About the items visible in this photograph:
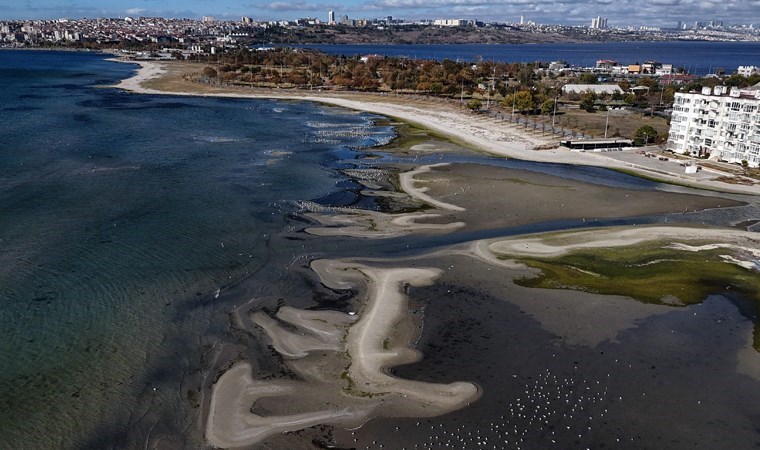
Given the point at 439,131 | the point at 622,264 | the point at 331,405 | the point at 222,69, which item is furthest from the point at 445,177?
the point at 222,69

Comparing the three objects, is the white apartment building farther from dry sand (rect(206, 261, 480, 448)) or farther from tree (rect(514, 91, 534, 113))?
dry sand (rect(206, 261, 480, 448))

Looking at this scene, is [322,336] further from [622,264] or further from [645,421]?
[622,264]

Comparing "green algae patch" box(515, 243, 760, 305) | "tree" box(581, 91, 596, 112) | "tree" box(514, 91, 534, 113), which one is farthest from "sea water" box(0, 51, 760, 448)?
"tree" box(581, 91, 596, 112)

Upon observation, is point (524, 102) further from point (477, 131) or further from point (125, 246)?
point (125, 246)

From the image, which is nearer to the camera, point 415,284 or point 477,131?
point 415,284

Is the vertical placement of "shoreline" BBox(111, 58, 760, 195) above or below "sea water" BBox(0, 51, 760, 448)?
above

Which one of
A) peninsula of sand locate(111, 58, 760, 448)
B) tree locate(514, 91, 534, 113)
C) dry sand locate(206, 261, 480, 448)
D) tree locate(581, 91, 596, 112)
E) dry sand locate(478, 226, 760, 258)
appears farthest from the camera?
tree locate(581, 91, 596, 112)

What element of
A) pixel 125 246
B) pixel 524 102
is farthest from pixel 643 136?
pixel 125 246
